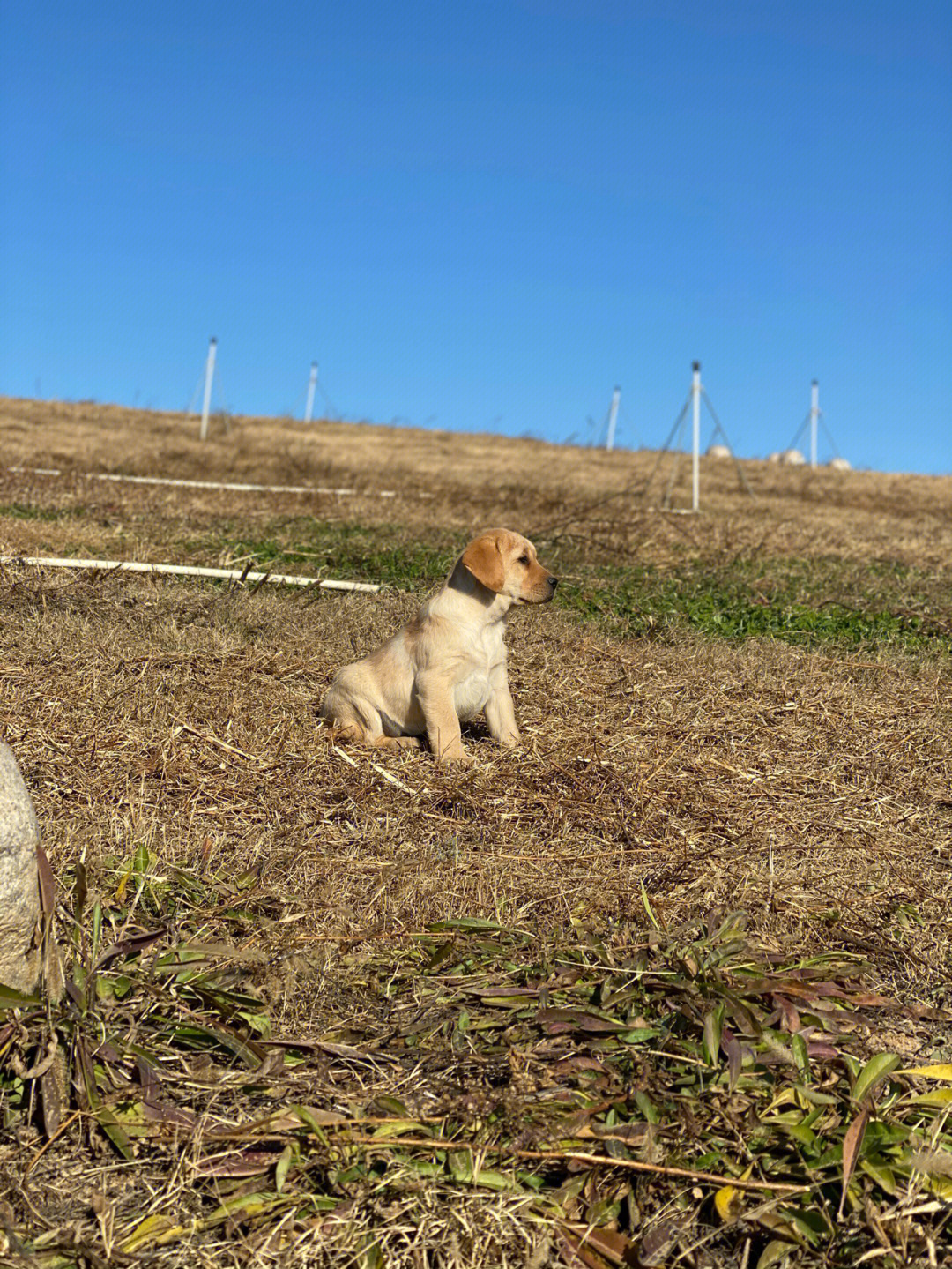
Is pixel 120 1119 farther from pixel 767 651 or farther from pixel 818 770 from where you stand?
pixel 767 651

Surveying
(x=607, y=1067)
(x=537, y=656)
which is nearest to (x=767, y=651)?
(x=537, y=656)

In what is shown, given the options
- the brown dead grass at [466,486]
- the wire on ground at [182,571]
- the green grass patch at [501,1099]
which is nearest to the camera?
the green grass patch at [501,1099]

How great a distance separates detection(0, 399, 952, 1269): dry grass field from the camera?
2.70 m

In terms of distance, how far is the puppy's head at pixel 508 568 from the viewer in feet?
19.5

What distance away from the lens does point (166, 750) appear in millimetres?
5512

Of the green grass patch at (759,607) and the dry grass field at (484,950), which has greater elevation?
the green grass patch at (759,607)

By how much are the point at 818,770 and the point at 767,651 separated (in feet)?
7.77

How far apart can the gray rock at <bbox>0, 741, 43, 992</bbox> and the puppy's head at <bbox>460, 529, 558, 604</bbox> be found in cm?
306

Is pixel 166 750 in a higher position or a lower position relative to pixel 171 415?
lower

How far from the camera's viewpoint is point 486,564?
5953mm

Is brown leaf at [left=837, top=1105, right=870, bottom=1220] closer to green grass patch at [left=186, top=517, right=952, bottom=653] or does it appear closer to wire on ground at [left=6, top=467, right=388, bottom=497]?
green grass patch at [left=186, top=517, right=952, bottom=653]

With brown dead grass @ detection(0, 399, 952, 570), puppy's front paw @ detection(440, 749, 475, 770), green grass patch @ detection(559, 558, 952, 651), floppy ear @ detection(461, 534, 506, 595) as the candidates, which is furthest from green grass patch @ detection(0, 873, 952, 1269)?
brown dead grass @ detection(0, 399, 952, 570)

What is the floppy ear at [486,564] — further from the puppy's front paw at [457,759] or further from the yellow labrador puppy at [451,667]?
the puppy's front paw at [457,759]

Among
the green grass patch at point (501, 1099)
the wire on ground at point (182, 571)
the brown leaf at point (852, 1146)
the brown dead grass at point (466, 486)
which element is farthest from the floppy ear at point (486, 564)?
the brown dead grass at point (466, 486)
